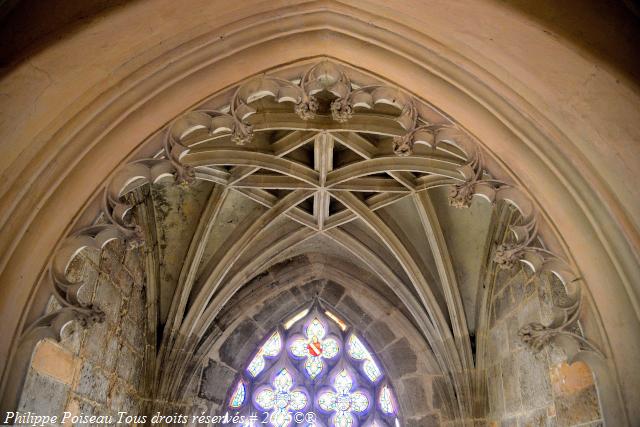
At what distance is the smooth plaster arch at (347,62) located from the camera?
3.15 metres

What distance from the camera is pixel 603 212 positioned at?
3.29 meters

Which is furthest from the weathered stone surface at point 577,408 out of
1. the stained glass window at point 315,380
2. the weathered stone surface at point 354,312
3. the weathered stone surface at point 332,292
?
the weathered stone surface at point 332,292

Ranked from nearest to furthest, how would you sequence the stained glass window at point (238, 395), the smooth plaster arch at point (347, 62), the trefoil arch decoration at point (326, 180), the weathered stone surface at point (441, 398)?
the smooth plaster arch at point (347, 62) < the trefoil arch decoration at point (326, 180) < the weathered stone surface at point (441, 398) < the stained glass window at point (238, 395)

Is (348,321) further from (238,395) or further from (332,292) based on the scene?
(238,395)

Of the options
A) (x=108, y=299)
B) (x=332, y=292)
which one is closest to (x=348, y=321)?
(x=332, y=292)

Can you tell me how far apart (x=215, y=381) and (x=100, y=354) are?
103 inches

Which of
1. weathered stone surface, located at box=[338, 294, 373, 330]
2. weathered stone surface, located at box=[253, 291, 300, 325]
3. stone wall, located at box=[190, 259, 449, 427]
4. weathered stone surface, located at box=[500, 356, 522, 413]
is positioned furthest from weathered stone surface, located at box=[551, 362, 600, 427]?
weathered stone surface, located at box=[253, 291, 300, 325]

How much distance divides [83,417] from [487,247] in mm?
4244

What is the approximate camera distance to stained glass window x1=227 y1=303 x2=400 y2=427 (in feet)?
25.8

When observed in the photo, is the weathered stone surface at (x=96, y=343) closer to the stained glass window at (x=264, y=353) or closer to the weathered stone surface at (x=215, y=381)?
the weathered stone surface at (x=215, y=381)

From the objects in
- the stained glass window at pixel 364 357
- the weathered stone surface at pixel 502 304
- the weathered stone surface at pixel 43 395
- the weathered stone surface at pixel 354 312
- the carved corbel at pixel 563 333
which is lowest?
the weathered stone surface at pixel 43 395

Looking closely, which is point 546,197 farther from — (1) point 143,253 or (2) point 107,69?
(1) point 143,253

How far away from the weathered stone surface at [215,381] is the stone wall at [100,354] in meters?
1.23

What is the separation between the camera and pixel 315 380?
8.17m
